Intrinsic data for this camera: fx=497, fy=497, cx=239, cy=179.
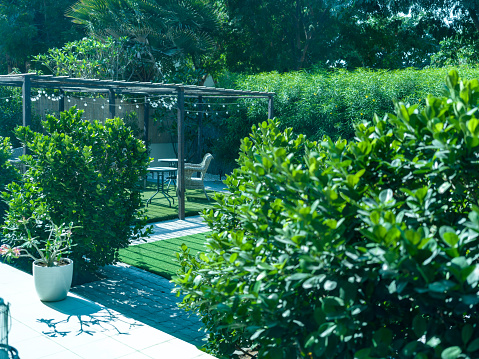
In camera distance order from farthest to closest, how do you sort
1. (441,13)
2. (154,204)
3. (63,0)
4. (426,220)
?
(63,0), (441,13), (154,204), (426,220)

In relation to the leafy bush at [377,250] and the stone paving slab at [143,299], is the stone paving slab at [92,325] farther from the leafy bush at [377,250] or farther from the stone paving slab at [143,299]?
the leafy bush at [377,250]

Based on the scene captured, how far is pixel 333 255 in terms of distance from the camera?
1.92 meters

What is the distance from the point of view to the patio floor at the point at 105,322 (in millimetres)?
3600

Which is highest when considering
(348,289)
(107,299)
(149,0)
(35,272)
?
(149,0)

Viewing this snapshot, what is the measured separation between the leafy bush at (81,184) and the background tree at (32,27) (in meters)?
16.8

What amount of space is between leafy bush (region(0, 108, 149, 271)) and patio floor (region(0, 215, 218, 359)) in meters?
0.46

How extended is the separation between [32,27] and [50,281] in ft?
63.0

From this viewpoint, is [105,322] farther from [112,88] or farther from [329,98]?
[329,98]

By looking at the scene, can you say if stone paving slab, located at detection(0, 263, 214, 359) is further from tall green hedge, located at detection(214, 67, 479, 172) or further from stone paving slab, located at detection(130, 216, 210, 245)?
tall green hedge, located at detection(214, 67, 479, 172)

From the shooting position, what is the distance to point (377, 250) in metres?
1.71

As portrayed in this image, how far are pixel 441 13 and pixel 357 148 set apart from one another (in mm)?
17340

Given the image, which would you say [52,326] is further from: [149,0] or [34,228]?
[149,0]

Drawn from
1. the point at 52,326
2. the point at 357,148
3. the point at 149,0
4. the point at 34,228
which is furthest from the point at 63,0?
the point at 357,148

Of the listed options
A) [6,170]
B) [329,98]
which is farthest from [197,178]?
[6,170]
